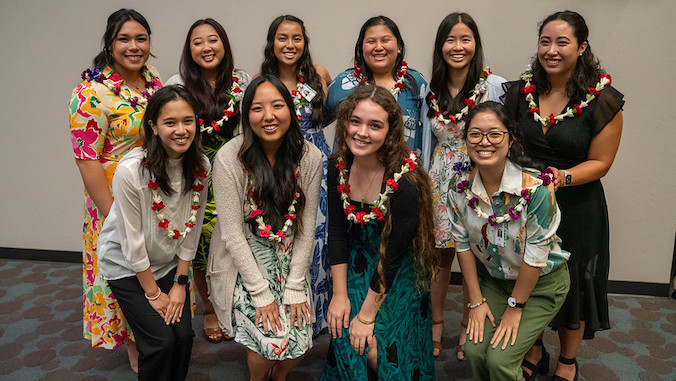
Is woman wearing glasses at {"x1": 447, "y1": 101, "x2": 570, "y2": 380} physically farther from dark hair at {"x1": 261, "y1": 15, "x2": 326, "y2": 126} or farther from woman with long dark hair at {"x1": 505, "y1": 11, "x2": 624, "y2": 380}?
dark hair at {"x1": 261, "y1": 15, "x2": 326, "y2": 126}

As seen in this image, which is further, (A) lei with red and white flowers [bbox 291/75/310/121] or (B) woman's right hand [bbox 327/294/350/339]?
(A) lei with red and white flowers [bbox 291/75/310/121]

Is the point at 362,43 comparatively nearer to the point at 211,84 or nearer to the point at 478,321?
the point at 211,84

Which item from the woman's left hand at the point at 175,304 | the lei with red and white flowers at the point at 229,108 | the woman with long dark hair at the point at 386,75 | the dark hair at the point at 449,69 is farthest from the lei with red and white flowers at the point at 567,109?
the woman's left hand at the point at 175,304

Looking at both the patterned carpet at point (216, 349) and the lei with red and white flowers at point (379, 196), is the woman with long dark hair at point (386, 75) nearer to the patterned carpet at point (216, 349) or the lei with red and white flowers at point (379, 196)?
the lei with red and white flowers at point (379, 196)

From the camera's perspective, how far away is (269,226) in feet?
7.14

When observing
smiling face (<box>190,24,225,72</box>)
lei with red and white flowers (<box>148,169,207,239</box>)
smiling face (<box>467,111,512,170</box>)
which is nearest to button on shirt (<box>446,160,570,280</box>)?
smiling face (<box>467,111,512,170</box>)

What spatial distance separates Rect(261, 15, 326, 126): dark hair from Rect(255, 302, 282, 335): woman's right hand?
1092 millimetres

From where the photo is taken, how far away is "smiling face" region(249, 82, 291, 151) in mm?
2086

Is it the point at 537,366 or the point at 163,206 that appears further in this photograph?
the point at 537,366

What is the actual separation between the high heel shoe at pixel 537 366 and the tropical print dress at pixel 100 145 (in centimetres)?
210

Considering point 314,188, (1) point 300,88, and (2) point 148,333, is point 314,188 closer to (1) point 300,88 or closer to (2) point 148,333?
(1) point 300,88

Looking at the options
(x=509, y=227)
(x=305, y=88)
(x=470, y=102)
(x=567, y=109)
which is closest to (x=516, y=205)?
(x=509, y=227)

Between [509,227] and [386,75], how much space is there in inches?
45.7

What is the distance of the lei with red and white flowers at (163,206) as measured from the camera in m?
2.04
